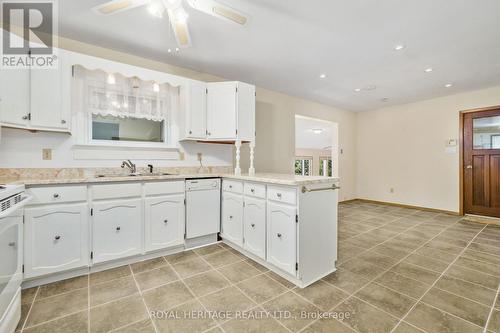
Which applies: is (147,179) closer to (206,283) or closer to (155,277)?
(155,277)

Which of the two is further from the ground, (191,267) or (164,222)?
(164,222)

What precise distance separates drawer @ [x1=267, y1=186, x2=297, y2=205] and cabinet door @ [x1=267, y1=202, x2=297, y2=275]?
2.1 inches

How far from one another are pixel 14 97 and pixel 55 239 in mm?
1302

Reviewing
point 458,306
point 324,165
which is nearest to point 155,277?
point 458,306

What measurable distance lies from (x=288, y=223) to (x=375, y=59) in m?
2.48

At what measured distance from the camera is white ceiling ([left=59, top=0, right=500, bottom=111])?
1976mm

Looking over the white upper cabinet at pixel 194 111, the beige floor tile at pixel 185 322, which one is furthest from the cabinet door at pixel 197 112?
the beige floor tile at pixel 185 322

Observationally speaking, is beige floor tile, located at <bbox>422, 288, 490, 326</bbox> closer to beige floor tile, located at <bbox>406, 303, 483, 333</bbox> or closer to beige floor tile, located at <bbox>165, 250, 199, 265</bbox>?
beige floor tile, located at <bbox>406, 303, 483, 333</bbox>

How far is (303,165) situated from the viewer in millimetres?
9391

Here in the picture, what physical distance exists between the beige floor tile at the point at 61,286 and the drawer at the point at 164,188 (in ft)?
3.12

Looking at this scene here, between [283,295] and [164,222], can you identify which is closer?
[283,295]

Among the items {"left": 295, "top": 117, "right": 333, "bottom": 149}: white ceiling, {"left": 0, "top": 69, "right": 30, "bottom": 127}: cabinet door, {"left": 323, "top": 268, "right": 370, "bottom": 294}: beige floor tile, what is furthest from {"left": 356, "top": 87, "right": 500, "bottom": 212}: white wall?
{"left": 0, "top": 69, "right": 30, "bottom": 127}: cabinet door

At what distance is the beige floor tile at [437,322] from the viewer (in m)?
1.44

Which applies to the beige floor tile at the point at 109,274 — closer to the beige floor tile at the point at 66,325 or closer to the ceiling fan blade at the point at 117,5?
the beige floor tile at the point at 66,325
